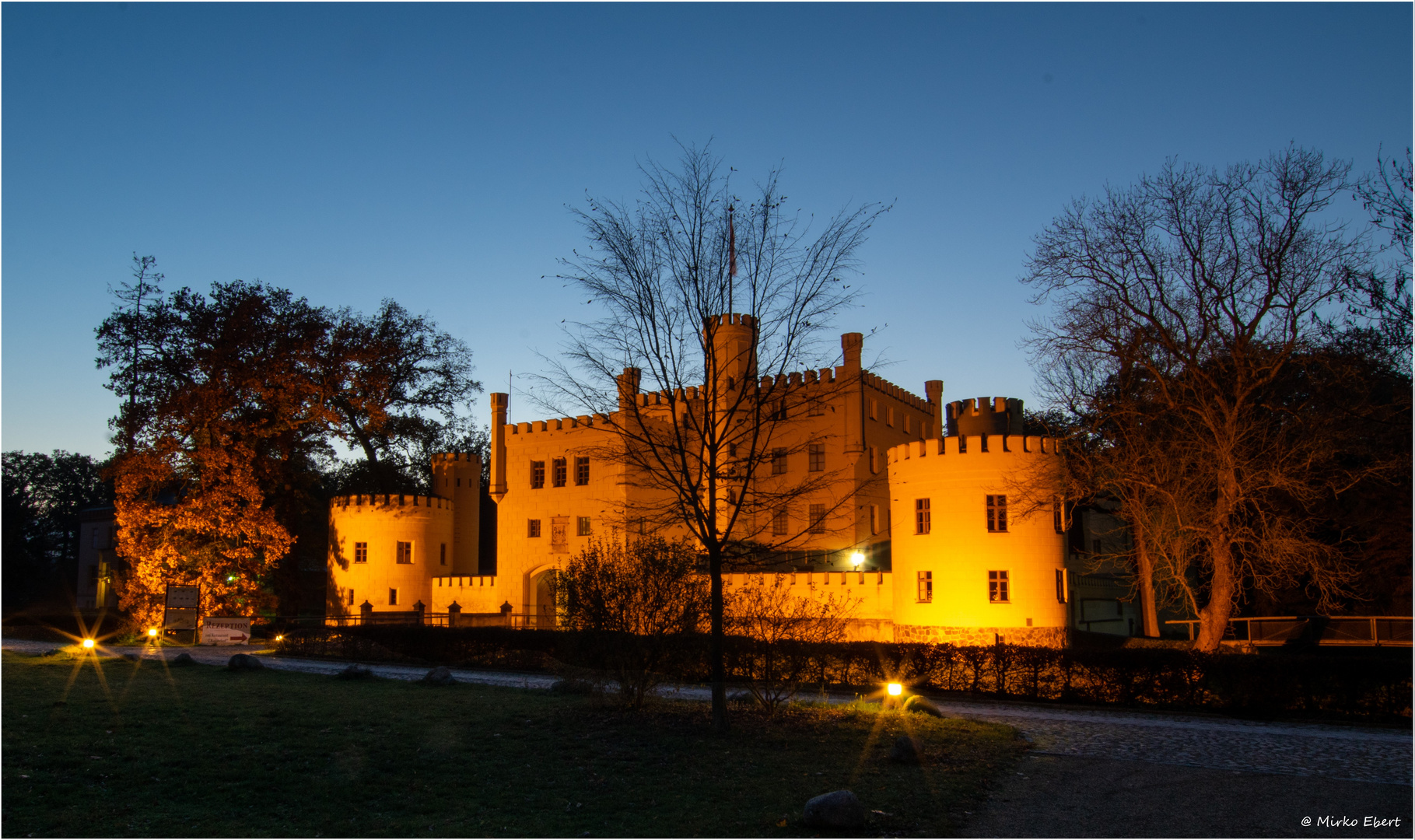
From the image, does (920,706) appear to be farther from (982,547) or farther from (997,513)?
(997,513)

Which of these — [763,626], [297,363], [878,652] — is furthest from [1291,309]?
[297,363]

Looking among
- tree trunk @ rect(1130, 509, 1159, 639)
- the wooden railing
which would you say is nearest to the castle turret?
tree trunk @ rect(1130, 509, 1159, 639)

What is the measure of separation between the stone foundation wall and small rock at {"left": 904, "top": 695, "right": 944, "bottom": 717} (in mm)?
11409

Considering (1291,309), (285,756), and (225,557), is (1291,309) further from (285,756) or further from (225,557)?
(225,557)

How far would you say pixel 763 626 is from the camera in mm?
14984

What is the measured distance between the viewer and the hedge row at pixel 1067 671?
15664 millimetres

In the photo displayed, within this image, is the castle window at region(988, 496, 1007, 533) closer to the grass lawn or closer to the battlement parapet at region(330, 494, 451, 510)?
the grass lawn

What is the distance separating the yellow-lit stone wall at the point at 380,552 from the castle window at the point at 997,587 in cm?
2369

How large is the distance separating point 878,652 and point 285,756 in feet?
41.2

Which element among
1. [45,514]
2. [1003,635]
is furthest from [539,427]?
[45,514]

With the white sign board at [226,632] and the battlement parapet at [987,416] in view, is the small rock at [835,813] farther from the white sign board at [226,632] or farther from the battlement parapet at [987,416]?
the battlement parapet at [987,416]

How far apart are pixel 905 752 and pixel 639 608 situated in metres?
4.53

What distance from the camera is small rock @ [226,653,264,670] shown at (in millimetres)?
18938

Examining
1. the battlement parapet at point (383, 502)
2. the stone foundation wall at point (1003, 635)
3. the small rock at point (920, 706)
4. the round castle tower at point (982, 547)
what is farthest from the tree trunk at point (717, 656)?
the battlement parapet at point (383, 502)
